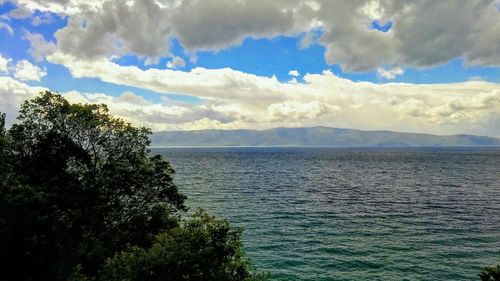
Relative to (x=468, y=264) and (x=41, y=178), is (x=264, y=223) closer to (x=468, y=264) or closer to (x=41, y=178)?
(x=468, y=264)

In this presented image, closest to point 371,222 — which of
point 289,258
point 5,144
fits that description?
point 289,258

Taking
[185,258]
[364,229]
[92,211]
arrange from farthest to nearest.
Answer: [364,229], [92,211], [185,258]

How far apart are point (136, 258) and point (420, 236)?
49502mm

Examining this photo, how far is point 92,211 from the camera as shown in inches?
1284

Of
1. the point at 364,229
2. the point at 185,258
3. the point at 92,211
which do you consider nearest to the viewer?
the point at 185,258

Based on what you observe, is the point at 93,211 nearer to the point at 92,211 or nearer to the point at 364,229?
the point at 92,211

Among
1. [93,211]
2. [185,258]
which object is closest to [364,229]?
[93,211]

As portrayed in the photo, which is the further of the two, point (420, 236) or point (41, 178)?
point (420, 236)

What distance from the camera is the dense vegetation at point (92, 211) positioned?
23.7 metres

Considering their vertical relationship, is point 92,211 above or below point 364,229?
above

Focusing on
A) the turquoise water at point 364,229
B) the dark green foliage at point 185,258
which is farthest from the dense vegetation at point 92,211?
the turquoise water at point 364,229

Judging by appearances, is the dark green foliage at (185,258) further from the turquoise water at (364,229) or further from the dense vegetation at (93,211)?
the turquoise water at (364,229)

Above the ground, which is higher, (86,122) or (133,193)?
(86,122)

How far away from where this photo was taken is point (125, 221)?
3491cm
